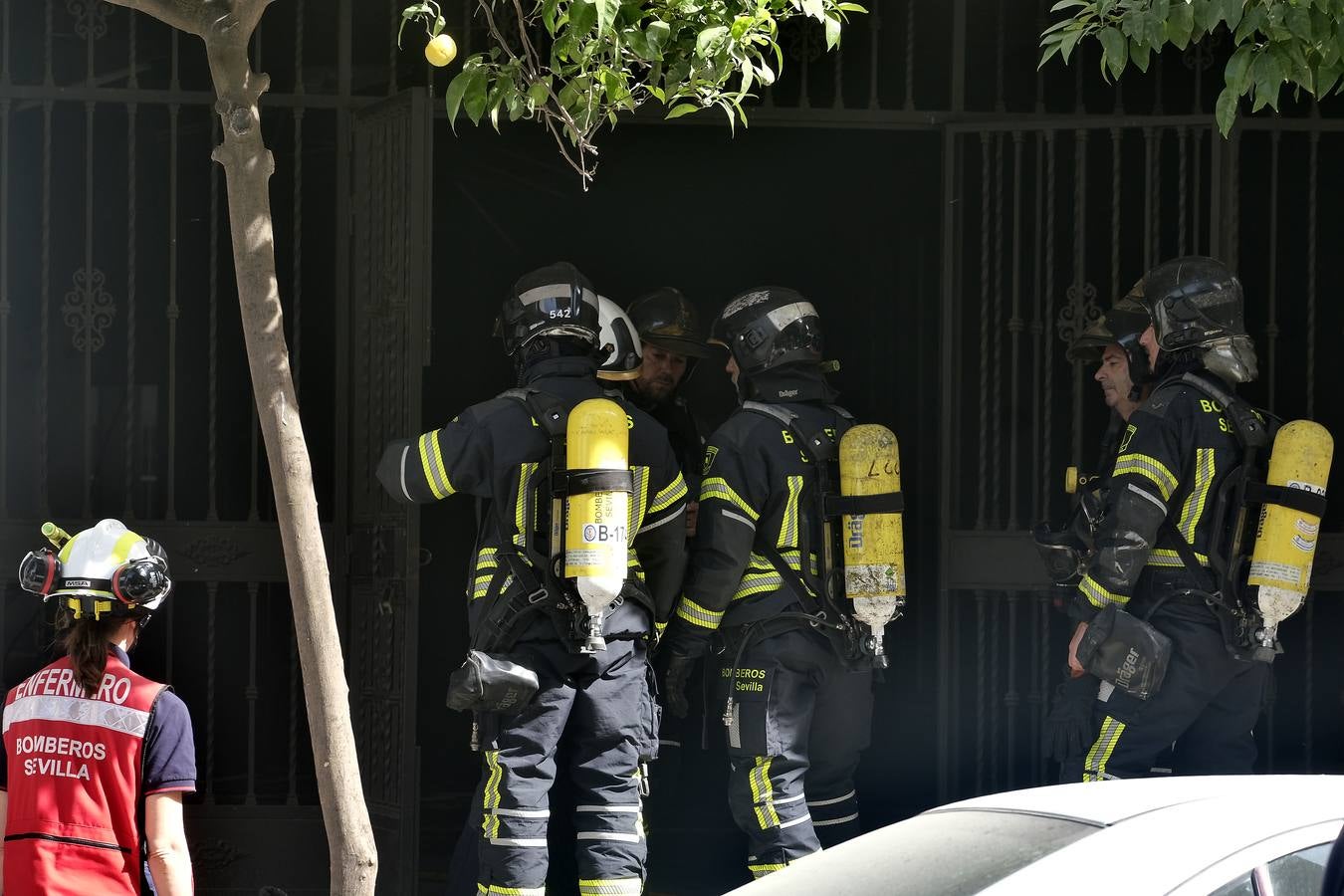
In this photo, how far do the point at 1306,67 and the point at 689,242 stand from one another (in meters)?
3.42

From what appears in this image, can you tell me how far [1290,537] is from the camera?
5.11 metres

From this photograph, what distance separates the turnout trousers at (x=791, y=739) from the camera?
5.26 metres

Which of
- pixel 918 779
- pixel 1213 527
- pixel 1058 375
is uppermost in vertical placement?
pixel 1058 375

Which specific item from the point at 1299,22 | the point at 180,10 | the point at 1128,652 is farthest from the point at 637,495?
the point at 1299,22

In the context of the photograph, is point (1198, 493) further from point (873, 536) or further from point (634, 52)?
point (634, 52)

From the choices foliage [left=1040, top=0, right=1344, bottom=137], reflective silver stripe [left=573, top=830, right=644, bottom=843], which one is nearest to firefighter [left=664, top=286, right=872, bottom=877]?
reflective silver stripe [left=573, top=830, right=644, bottom=843]

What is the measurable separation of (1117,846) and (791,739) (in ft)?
8.99

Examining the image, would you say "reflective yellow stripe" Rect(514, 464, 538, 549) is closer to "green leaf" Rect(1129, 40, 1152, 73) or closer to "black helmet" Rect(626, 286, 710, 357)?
"black helmet" Rect(626, 286, 710, 357)

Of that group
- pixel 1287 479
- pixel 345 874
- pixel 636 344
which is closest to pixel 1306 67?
pixel 1287 479

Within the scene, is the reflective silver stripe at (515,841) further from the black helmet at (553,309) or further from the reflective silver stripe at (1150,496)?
the reflective silver stripe at (1150,496)

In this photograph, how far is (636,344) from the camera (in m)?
5.85

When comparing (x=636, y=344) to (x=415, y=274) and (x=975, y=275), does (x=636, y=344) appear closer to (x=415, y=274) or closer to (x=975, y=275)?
(x=415, y=274)

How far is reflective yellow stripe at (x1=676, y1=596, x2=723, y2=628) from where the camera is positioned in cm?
536

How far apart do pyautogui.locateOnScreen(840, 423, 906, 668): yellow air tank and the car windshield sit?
87.1 inches
